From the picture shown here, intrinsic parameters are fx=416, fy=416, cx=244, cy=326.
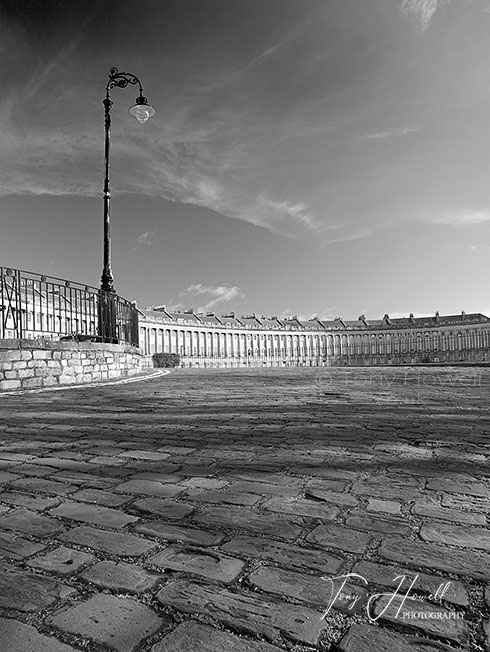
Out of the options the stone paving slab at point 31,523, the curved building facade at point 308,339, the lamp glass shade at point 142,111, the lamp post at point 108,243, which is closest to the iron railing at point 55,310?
the lamp post at point 108,243

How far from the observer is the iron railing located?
10.2 m

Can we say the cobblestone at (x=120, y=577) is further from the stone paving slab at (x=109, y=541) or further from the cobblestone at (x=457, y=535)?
the cobblestone at (x=457, y=535)

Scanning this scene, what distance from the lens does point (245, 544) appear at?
184 cm

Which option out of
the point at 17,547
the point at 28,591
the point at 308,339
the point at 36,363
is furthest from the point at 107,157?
the point at 308,339

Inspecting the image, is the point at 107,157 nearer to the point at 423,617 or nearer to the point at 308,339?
the point at 423,617

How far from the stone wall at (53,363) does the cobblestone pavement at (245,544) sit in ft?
19.4

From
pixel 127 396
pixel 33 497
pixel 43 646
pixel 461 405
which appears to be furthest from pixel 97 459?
pixel 461 405

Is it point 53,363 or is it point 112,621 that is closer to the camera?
point 112,621

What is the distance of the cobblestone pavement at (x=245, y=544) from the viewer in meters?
1.26

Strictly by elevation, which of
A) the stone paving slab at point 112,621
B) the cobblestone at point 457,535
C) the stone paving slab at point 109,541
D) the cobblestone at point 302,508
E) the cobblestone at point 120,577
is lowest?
the cobblestone at point 457,535

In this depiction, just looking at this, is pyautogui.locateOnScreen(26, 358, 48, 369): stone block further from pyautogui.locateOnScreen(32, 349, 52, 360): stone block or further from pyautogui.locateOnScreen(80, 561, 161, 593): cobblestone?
pyautogui.locateOnScreen(80, 561, 161, 593): cobblestone

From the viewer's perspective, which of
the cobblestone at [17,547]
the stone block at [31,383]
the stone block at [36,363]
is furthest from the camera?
the stone block at [36,363]
